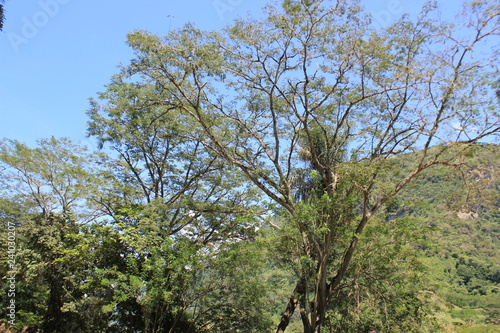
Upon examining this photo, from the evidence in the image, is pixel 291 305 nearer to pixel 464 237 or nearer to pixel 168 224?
pixel 168 224

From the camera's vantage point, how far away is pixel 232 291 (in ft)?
33.7

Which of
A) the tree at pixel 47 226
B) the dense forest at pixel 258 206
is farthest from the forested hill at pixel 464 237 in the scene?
the tree at pixel 47 226

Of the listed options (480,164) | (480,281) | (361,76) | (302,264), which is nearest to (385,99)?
(361,76)

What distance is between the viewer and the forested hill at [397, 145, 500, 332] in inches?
325

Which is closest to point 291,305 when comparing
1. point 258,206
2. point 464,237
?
point 258,206

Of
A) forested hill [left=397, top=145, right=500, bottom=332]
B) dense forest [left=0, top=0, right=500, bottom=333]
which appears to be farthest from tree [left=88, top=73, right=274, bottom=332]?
forested hill [left=397, top=145, right=500, bottom=332]

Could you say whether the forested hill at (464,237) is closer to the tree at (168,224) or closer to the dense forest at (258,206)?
the dense forest at (258,206)

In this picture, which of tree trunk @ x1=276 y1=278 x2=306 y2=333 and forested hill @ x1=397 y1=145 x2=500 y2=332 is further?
tree trunk @ x1=276 y1=278 x2=306 y2=333

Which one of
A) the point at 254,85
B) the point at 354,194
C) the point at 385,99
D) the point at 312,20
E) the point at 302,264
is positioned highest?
the point at 312,20

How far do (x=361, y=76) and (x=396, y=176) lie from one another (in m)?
2.94

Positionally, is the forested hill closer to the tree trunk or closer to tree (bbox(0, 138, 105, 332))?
the tree trunk

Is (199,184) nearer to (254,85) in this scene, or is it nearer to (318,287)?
(254,85)

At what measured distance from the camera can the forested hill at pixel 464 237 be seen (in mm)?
8258

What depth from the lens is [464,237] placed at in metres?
49.1
